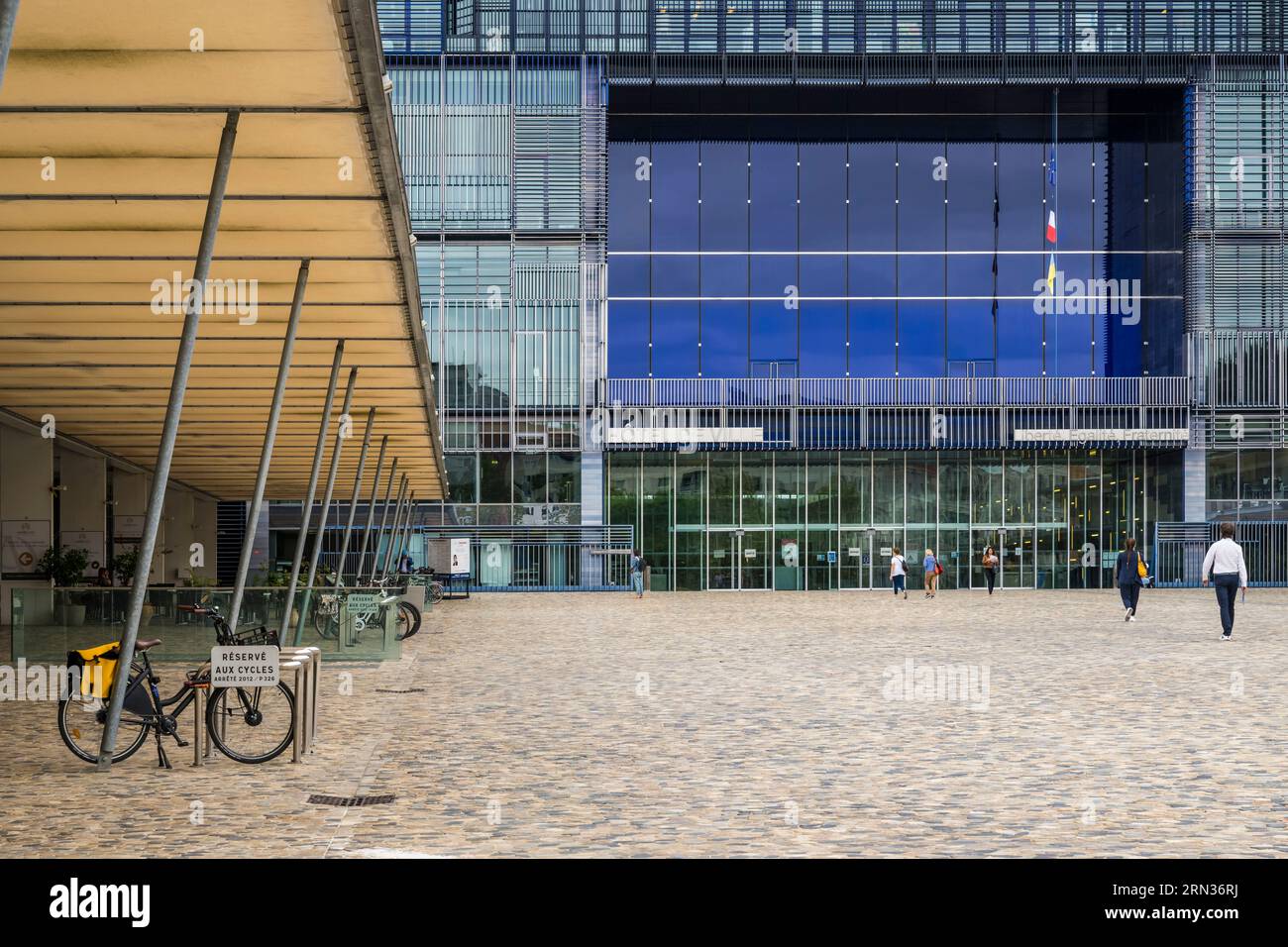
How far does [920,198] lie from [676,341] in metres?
9.45

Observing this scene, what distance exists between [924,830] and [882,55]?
4370cm

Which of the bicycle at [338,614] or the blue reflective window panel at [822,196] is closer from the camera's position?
the bicycle at [338,614]

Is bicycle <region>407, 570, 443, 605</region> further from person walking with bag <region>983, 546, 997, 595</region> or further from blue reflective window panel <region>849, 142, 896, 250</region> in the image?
blue reflective window panel <region>849, 142, 896, 250</region>

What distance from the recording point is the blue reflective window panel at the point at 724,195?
2007 inches

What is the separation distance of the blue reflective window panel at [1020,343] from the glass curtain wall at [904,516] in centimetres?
294

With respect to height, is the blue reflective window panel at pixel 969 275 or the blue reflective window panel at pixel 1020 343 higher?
the blue reflective window panel at pixel 969 275

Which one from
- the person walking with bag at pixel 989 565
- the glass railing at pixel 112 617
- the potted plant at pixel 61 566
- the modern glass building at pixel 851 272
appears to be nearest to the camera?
the glass railing at pixel 112 617

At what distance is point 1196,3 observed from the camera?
4988 cm

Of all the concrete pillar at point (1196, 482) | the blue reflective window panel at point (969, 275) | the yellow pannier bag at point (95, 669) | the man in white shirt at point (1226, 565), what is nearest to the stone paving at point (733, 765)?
the yellow pannier bag at point (95, 669)

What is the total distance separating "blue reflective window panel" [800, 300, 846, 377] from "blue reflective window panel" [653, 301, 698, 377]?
3.59 metres

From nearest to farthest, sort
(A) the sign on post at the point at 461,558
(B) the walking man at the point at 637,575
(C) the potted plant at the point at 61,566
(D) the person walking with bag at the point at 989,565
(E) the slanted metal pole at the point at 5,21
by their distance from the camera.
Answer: (E) the slanted metal pole at the point at 5,21 → (C) the potted plant at the point at 61,566 → (A) the sign on post at the point at 461,558 → (D) the person walking with bag at the point at 989,565 → (B) the walking man at the point at 637,575

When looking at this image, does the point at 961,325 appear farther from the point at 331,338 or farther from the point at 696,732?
the point at 696,732

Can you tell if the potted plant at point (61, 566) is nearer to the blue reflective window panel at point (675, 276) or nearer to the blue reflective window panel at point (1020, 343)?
the blue reflective window panel at point (675, 276)

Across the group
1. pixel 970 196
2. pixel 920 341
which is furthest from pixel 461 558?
pixel 970 196
